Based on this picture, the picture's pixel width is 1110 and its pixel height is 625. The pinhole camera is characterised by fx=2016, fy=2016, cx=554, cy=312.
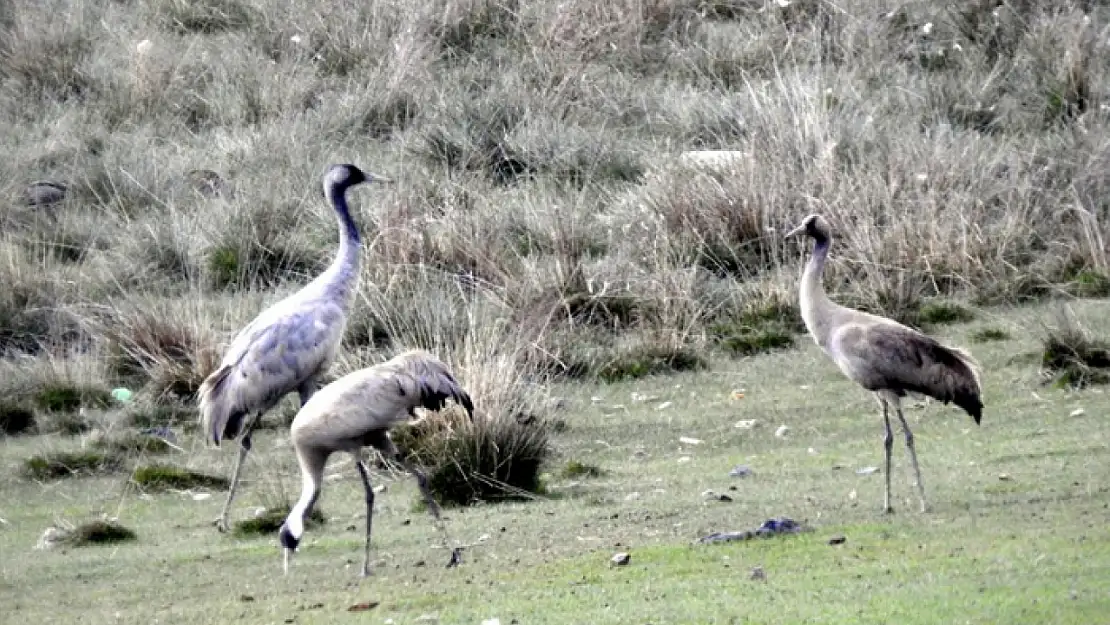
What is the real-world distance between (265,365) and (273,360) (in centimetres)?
6

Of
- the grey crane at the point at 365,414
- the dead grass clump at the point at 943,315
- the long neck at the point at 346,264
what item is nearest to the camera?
the grey crane at the point at 365,414

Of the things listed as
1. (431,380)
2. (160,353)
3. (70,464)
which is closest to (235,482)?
(431,380)

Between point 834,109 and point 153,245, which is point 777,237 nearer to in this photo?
point 834,109

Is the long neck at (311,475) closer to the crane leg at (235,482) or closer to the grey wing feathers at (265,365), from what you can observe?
the crane leg at (235,482)

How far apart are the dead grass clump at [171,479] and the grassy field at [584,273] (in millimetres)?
91

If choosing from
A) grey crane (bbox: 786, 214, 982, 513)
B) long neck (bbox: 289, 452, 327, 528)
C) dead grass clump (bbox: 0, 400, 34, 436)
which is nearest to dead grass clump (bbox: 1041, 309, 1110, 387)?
grey crane (bbox: 786, 214, 982, 513)

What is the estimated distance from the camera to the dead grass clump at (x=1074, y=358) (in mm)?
12617

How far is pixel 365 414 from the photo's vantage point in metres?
9.70

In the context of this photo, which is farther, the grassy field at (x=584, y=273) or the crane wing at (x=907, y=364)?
the crane wing at (x=907, y=364)

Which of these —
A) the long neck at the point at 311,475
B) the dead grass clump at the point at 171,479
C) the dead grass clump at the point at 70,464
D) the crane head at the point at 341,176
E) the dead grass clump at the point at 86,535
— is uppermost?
the crane head at the point at 341,176

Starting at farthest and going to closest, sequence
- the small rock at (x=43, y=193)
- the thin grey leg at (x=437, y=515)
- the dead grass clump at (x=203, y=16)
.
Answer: the dead grass clump at (x=203, y=16) → the small rock at (x=43, y=193) → the thin grey leg at (x=437, y=515)

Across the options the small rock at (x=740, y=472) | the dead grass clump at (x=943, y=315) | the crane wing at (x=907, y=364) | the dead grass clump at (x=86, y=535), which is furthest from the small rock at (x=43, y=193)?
the crane wing at (x=907, y=364)

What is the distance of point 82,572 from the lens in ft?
33.1

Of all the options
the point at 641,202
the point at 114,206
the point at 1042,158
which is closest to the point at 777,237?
the point at 641,202
